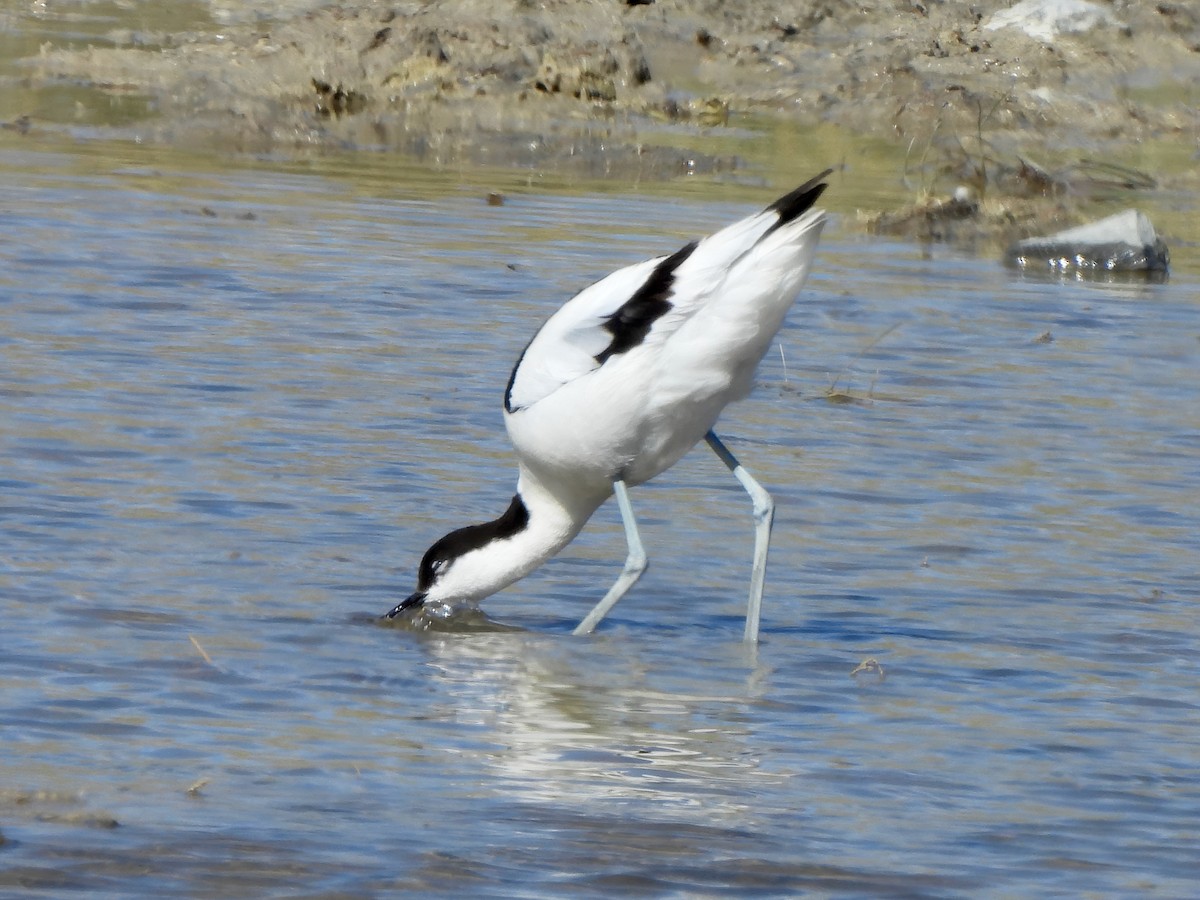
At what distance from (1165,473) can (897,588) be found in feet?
5.59

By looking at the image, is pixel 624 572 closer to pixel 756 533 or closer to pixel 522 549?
pixel 522 549

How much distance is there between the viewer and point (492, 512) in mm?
6605

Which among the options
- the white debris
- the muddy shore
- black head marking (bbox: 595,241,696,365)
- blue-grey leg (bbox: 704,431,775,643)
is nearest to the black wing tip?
black head marking (bbox: 595,241,696,365)

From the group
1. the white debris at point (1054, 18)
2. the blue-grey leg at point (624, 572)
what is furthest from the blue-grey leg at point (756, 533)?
the white debris at point (1054, 18)

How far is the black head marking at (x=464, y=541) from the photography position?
219 inches

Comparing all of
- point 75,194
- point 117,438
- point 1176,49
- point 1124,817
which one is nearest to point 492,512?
point 117,438

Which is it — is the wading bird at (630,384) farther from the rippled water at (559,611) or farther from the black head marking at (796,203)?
A: the rippled water at (559,611)

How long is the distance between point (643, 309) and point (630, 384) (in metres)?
0.19

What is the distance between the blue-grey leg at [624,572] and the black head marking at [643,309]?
42 cm

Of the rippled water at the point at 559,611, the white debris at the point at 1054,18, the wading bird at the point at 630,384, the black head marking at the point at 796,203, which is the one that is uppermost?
the white debris at the point at 1054,18

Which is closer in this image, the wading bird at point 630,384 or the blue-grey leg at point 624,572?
the wading bird at point 630,384

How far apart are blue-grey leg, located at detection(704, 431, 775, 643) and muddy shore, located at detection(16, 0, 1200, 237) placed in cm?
768

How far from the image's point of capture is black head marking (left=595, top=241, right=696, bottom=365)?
5.41m

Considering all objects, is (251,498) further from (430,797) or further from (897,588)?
(430,797)
